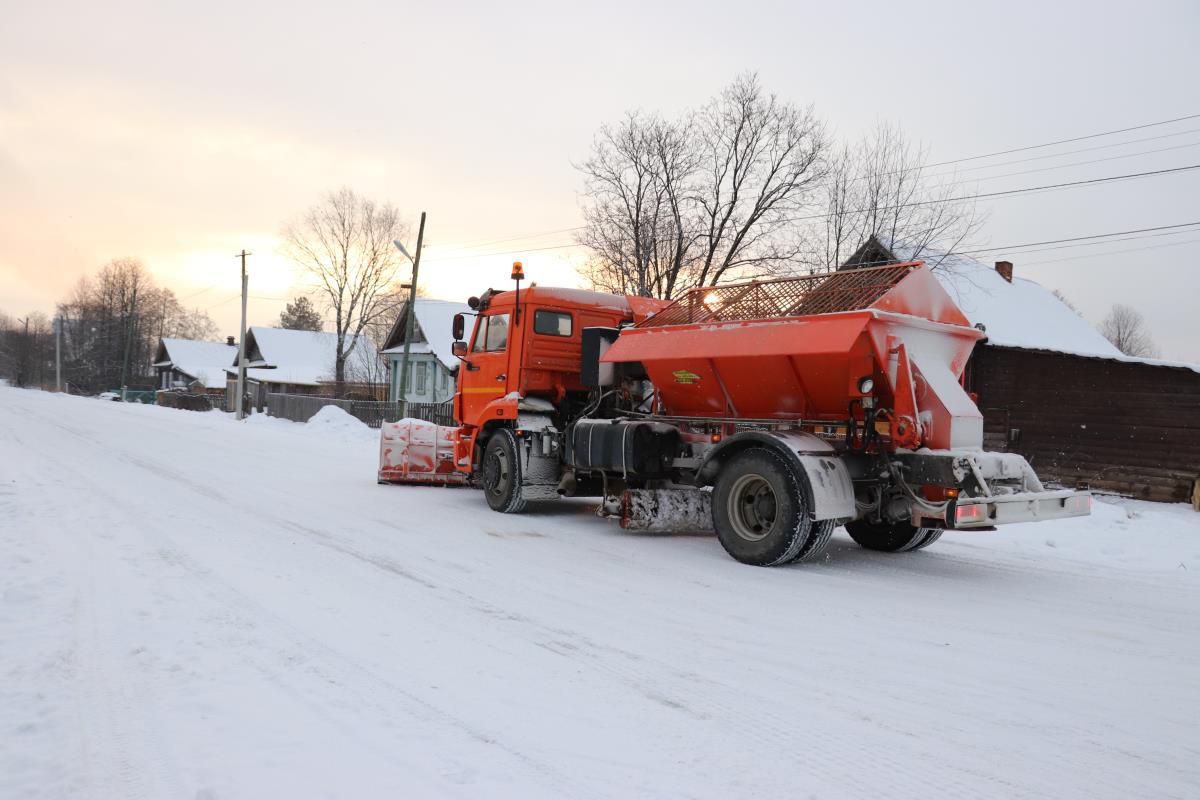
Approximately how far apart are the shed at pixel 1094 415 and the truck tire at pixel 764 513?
622 cm

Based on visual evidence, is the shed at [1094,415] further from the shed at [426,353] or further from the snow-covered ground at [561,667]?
the shed at [426,353]

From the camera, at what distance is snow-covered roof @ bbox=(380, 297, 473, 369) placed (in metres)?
40.3

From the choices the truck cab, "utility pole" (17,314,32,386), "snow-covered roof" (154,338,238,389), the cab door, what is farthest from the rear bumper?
"utility pole" (17,314,32,386)

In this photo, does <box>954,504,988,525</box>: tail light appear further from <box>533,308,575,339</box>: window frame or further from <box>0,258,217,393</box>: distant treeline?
<box>0,258,217,393</box>: distant treeline

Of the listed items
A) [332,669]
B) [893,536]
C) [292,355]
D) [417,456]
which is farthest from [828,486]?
[292,355]

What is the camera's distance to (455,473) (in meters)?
13.3

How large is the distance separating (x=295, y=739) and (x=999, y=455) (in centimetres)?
611

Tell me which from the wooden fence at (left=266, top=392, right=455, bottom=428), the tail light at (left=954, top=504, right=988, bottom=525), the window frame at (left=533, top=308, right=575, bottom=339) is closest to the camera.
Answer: the tail light at (left=954, top=504, right=988, bottom=525)

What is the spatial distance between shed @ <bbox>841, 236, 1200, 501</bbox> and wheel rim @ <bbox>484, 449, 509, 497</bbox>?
7.06m

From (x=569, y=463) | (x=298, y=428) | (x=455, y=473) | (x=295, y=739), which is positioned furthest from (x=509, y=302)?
(x=298, y=428)

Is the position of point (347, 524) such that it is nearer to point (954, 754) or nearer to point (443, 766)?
point (443, 766)

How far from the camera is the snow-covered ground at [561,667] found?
3230mm

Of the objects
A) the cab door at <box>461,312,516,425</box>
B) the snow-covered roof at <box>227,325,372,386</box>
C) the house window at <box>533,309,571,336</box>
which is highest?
the snow-covered roof at <box>227,325,372,386</box>

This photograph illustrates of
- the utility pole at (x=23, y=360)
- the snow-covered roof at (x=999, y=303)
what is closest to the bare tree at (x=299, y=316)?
the utility pole at (x=23, y=360)
